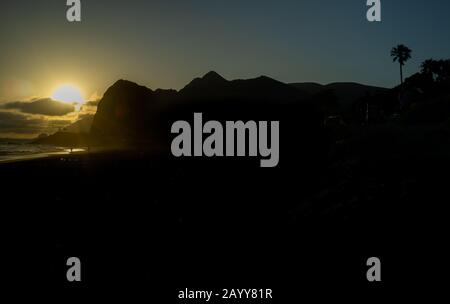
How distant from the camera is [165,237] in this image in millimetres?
16328

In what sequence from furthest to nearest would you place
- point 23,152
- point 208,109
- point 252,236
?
point 208,109 < point 23,152 < point 252,236

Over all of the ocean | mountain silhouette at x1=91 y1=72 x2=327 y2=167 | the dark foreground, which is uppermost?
mountain silhouette at x1=91 y1=72 x2=327 y2=167

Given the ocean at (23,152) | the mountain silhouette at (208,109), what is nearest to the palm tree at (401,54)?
the mountain silhouette at (208,109)

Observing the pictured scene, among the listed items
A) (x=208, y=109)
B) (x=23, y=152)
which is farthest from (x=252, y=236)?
(x=208, y=109)

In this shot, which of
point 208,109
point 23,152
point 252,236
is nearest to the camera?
point 252,236

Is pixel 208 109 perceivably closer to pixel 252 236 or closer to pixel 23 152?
pixel 23 152

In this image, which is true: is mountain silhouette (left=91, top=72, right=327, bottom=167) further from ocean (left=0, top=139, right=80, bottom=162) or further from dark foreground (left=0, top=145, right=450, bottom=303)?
ocean (left=0, top=139, right=80, bottom=162)

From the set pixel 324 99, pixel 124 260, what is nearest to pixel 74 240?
pixel 124 260

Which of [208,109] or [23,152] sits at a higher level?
[208,109]

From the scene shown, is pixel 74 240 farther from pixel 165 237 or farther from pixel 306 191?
pixel 306 191

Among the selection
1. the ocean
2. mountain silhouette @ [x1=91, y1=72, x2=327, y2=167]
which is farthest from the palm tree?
the ocean

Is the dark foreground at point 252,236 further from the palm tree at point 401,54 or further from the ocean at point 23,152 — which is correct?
the palm tree at point 401,54
